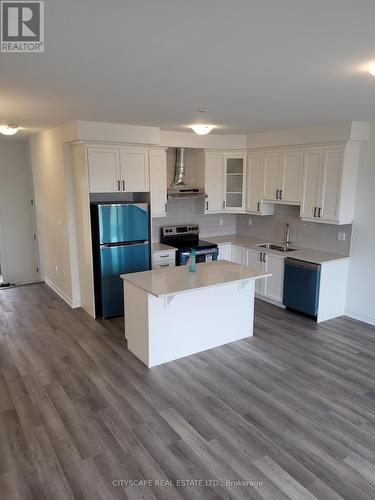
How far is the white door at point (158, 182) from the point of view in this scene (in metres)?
5.62

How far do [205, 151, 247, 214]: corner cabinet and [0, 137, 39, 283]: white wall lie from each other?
11.8ft

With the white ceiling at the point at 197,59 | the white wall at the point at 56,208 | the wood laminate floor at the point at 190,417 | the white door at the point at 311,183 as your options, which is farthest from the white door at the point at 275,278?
the white wall at the point at 56,208

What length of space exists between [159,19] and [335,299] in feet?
15.0

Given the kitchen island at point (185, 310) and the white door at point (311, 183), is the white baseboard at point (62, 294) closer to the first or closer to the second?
the kitchen island at point (185, 310)

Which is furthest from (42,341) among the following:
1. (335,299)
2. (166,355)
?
(335,299)

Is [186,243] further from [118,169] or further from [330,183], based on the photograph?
[330,183]

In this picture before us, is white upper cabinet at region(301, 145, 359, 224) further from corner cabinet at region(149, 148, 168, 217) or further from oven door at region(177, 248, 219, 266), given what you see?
corner cabinet at region(149, 148, 168, 217)

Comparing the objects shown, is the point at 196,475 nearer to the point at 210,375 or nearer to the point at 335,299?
the point at 210,375

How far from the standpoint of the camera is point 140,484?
2438 mm

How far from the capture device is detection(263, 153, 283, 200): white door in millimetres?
5672

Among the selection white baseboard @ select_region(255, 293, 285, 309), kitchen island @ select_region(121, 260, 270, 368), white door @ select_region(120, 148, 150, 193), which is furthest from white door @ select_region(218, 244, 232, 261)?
white door @ select_region(120, 148, 150, 193)

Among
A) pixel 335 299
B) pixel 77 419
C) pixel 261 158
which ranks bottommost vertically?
pixel 77 419

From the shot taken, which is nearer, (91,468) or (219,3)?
(219,3)

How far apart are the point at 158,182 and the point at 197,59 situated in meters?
3.61
